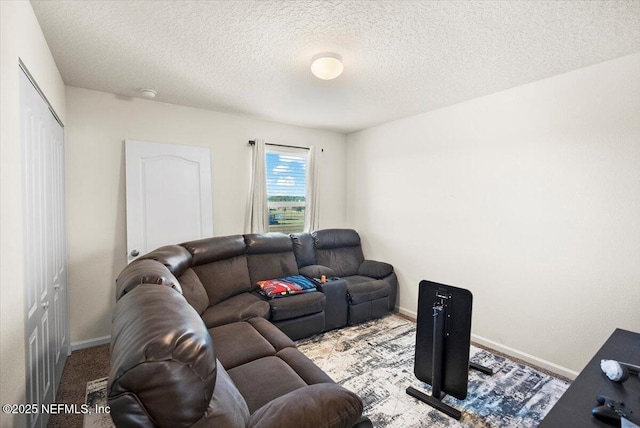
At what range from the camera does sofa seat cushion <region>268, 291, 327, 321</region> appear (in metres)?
2.83

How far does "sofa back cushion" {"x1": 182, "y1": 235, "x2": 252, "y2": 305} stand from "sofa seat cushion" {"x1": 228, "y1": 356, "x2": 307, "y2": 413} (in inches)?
51.3

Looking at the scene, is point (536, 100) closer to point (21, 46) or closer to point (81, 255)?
point (21, 46)

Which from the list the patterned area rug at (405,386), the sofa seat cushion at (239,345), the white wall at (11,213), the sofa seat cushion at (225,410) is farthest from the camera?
the patterned area rug at (405,386)

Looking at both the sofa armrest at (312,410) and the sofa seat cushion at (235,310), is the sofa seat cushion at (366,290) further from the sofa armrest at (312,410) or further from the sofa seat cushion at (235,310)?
the sofa armrest at (312,410)

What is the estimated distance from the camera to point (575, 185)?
2465 millimetres

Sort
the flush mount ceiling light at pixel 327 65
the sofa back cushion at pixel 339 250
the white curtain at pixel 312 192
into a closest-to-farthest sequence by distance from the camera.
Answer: the flush mount ceiling light at pixel 327 65 → the sofa back cushion at pixel 339 250 → the white curtain at pixel 312 192

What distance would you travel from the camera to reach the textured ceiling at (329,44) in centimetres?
170

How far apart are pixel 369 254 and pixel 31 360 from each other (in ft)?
12.3

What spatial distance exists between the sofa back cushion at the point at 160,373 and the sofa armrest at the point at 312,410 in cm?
33

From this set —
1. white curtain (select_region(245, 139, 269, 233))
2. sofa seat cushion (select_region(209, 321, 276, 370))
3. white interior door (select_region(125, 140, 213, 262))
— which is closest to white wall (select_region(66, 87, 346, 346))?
white interior door (select_region(125, 140, 213, 262))

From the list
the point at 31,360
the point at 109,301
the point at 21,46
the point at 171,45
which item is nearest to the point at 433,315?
the point at 31,360

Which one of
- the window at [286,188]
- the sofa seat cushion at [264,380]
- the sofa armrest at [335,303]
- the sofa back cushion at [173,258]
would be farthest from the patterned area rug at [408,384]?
the window at [286,188]

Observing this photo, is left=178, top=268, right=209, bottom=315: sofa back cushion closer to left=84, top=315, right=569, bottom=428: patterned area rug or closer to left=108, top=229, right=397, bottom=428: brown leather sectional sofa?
left=108, top=229, right=397, bottom=428: brown leather sectional sofa

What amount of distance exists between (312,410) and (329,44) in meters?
2.20
